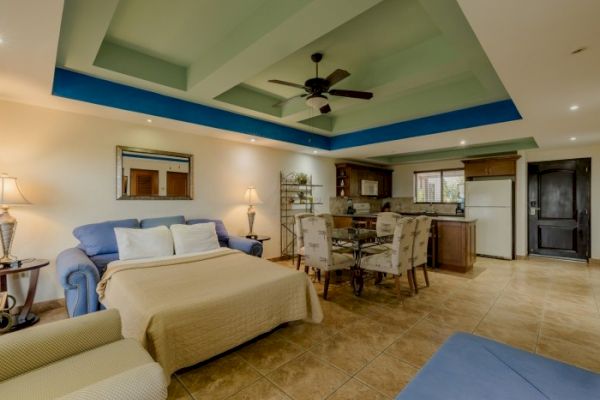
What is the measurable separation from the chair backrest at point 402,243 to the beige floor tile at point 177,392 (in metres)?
2.46

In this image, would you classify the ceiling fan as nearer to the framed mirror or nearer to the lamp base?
the framed mirror

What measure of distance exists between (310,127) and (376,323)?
11.3 ft

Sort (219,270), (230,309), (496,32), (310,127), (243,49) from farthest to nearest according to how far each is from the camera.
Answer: (310,127), (219,270), (243,49), (230,309), (496,32)

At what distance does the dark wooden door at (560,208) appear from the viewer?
5320 mm

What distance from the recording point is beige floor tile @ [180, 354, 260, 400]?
1.78 meters

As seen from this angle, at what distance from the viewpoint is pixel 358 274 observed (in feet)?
12.0

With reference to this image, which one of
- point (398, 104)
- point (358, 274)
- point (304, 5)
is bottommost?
point (358, 274)

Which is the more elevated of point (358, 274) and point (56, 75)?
point (56, 75)

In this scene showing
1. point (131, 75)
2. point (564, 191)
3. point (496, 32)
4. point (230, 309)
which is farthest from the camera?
point (564, 191)

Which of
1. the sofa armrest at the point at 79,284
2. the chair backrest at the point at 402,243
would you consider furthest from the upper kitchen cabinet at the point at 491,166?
the sofa armrest at the point at 79,284

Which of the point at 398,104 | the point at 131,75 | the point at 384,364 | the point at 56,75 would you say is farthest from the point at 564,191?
the point at 56,75

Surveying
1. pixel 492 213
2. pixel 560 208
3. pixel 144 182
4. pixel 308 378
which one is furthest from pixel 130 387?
pixel 560 208

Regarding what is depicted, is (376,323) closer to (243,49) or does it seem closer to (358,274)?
(358,274)

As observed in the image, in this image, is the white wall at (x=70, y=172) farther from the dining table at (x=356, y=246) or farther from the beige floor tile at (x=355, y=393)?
the beige floor tile at (x=355, y=393)
